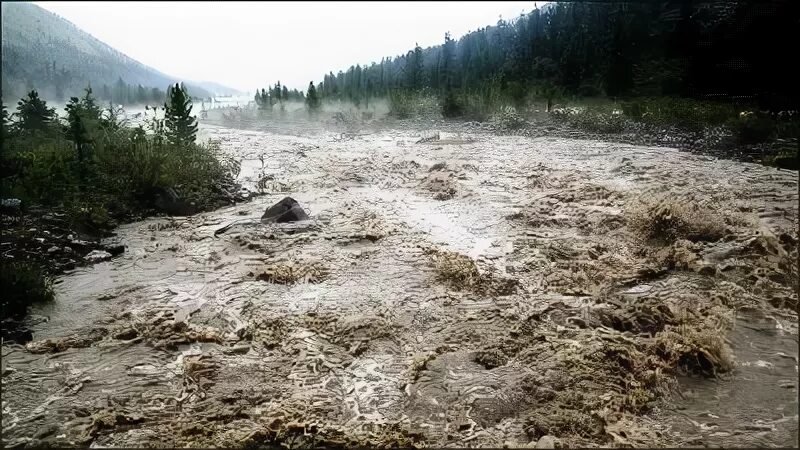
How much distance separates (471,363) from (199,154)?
7968 mm

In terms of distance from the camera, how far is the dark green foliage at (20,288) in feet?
13.8

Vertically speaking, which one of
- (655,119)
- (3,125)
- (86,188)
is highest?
(3,125)

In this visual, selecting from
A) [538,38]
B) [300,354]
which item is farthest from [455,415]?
[538,38]

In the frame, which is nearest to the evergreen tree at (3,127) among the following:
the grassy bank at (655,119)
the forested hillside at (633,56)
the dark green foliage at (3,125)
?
the dark green foliage at (3,125)

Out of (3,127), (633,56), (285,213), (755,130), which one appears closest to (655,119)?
(755,130)

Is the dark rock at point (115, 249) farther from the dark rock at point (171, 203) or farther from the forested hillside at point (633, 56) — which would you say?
the forested hillside at point (633, 56)

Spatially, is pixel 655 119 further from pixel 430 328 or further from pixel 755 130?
pixel 430 328

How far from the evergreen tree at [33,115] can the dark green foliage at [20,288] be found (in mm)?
8455

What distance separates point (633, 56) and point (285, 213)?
33.6 metres

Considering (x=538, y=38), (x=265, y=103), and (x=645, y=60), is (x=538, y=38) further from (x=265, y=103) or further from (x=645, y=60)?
(x=265, y=103)

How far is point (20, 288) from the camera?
435 cm

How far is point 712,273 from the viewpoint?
174 inches

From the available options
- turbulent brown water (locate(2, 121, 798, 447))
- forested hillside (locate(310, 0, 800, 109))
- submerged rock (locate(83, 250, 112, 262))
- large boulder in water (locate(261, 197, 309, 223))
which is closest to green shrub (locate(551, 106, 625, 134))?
forested hillside (locate(310, 0, 800, 109))

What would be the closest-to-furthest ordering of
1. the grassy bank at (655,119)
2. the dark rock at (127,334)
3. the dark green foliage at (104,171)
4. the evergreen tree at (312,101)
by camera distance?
the dark rock at (127,334)
the dark green foliage at (104,171)
the grassy bank at (655,119)
the evergreen tree at (312,101)
